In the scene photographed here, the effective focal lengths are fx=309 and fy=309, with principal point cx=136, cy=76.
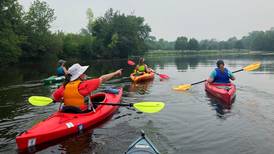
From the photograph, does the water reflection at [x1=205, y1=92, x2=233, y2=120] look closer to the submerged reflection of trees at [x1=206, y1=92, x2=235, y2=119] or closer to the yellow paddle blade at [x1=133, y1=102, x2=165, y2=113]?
the submerged reflection of trees at [x1=206, y1=92, x2=235, y2=119]

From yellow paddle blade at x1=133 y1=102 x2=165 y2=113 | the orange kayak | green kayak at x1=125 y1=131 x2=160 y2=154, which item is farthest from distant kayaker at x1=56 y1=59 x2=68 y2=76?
green kayak at x1=125 y1=131 x2=160 y2=154

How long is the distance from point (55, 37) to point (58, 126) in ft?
148

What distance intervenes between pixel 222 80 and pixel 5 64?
102 feet

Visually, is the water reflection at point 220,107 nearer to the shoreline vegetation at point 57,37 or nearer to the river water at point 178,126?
the river water at point 178,126

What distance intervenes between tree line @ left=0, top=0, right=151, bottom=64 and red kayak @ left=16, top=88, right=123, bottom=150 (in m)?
29.7

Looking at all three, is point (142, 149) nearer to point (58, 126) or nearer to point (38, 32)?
point (58, 126)

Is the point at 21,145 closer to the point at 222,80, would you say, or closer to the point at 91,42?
the point at 222,80

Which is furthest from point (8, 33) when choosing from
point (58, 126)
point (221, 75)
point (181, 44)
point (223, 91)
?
point (181, 44)

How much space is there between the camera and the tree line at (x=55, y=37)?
3650cm

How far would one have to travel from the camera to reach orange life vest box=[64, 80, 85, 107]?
7646 mm

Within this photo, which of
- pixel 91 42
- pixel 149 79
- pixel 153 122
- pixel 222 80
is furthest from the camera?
pixel 91 42

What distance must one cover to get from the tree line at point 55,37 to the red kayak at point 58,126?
97.4ft

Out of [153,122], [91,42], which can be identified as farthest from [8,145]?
[91,42]

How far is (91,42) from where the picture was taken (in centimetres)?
5791
